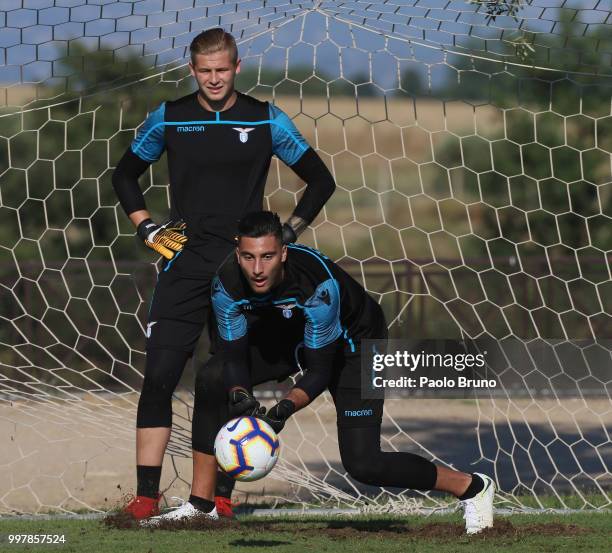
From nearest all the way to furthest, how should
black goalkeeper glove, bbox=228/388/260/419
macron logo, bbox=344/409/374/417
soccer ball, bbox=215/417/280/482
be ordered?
soccer ball, bbox=215/417/280/482
black goalkeeper glove, bbox=228/388/260/419
macron logo, bbox=344/409/374/417

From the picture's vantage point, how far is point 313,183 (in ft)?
22.4

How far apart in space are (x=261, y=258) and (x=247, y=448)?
2.67 ft

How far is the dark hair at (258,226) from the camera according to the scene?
5785mm

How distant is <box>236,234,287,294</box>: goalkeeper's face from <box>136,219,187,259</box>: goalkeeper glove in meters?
0.85

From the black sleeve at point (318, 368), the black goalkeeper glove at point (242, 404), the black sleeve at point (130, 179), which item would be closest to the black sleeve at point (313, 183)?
the black sleeve at point (130, 179)

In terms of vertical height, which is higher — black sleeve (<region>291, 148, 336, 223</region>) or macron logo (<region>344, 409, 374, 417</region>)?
black sleeve (<region>291, 148, 336, 223</region>)

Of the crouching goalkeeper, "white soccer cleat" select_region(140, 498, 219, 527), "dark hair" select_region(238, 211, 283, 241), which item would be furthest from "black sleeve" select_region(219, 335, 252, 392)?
"white soccer cleat" select_region(140, 498, 219, 527)

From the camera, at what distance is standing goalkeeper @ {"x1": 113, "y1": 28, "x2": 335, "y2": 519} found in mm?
6629

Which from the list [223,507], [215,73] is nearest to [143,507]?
[223,507]

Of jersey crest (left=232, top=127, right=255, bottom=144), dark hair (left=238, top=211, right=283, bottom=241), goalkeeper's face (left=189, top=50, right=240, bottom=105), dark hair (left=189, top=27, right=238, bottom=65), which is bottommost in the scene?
dark hair (left=238, top=211, right=283, bottom=241)

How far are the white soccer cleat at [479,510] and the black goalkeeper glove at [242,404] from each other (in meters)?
1.26

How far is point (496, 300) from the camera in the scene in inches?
596

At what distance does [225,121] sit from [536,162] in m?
13.1

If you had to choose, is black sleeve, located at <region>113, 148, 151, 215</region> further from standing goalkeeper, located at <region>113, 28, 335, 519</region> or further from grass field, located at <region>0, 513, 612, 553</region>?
grass field, located at <region>0, 513, 612, 553</region>
